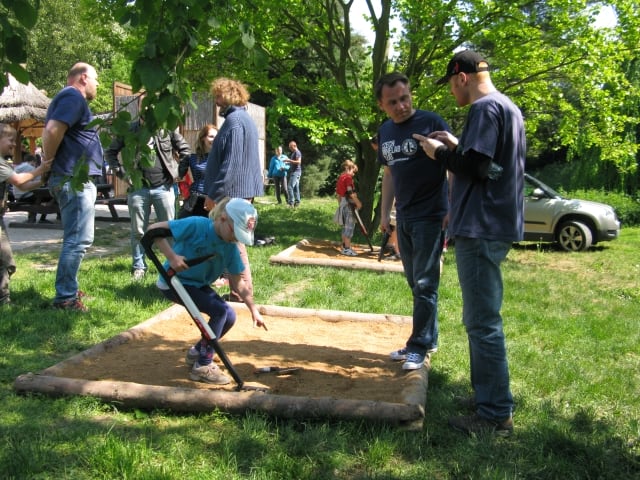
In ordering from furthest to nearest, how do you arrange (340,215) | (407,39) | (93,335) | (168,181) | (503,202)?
(407,39), (340,215), (168,181), (93,335), (503,202)

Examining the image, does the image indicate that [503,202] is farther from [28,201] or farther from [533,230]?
[28,201]

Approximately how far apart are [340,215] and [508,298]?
3.68 metres

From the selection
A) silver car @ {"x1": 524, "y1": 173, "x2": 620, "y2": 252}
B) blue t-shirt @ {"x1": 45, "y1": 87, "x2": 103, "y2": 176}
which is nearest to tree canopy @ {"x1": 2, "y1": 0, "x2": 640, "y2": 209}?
silver car @ {"x1": 524, "y1": 173, "x2": 620, "y2": 252}

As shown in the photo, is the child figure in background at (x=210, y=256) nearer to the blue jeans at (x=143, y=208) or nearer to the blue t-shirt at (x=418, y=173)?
the blue t-shirt at (x=418, y=173)

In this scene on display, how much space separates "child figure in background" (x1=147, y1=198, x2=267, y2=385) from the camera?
3.59 meters

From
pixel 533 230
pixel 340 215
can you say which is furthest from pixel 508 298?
pixel 533 230

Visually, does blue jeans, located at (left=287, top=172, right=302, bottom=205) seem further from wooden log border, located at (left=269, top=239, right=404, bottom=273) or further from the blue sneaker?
the blue sneaker

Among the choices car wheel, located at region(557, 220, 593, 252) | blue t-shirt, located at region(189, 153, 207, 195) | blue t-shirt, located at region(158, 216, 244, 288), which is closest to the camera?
blue t-shirt, located at region(158, 216, 244, 288)

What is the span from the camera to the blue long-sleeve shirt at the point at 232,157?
552 centimetres

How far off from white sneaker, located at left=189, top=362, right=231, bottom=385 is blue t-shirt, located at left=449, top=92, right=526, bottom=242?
1.75 metres

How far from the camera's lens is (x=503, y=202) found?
3.22m

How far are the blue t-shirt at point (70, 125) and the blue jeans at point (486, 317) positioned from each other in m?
3.48

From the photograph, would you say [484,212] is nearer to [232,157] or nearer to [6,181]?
[232,157]

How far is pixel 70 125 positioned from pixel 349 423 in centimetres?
365
